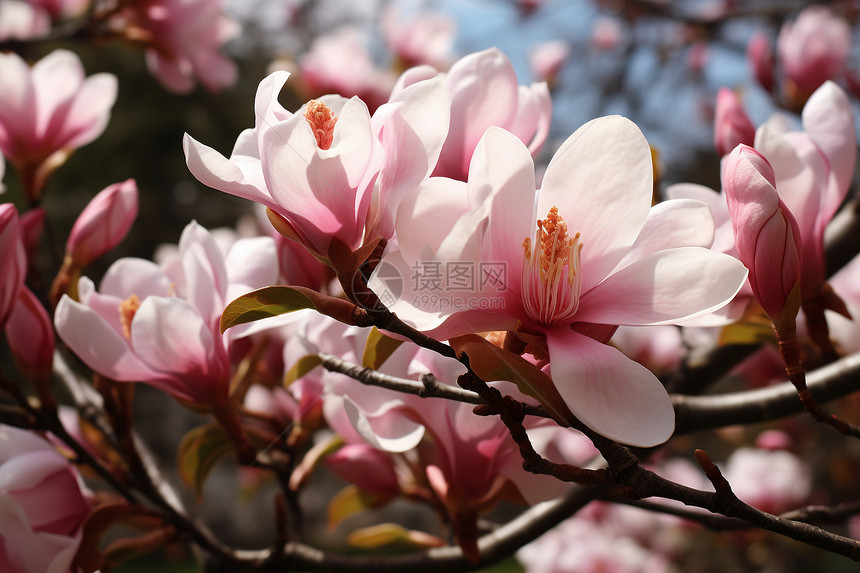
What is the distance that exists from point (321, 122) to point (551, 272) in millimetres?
149

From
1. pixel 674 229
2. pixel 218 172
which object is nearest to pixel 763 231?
pixel 674 229

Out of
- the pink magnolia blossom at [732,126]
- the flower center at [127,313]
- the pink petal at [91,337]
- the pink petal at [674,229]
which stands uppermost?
the pink petal at [674,229]

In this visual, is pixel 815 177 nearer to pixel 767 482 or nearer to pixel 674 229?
pixel 674 229

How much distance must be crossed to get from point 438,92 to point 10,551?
0.43 metres

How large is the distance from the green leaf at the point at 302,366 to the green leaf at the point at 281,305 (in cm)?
12

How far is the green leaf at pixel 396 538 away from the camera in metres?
0.65

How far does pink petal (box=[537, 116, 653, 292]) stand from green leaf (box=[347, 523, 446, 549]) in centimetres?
36

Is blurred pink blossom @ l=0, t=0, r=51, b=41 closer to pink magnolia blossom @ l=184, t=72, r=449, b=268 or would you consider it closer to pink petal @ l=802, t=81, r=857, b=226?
pink magnolia blossom @ l=184, t=72, r=449, b=268

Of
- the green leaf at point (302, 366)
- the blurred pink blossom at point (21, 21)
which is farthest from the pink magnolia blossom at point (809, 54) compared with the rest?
the blurred pink blossom at point (21, 21)

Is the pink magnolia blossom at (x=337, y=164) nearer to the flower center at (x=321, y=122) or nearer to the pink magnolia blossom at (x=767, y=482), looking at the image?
the flower center at (x=321, y=122)

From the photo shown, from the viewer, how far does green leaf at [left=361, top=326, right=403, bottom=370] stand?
16.0 inches

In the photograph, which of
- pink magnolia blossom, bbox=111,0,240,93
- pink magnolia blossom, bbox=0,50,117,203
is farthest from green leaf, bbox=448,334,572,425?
pink magnolia blossom, bbox=111,0,240,93

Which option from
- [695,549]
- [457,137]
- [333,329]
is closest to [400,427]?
[333,329]

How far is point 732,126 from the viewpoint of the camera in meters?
0.59
